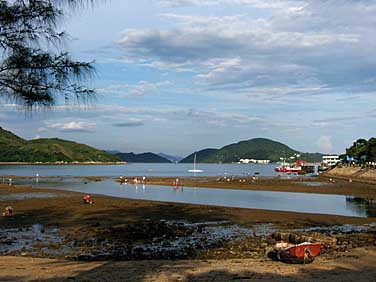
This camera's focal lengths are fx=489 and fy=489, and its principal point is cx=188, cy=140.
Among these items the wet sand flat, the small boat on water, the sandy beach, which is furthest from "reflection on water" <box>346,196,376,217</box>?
the wet sand flat

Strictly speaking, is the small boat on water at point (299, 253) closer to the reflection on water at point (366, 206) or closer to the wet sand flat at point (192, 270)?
the wet sand flat at point (192, 270)

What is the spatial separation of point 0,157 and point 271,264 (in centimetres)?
20216

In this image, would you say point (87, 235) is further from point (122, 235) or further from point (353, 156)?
point (353, 156)

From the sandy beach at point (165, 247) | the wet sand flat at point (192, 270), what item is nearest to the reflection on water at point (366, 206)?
the sandy beach at point (165, 247)

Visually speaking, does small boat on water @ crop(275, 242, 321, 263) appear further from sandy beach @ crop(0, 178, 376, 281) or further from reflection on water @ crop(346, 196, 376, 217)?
reflection on water @ crop(346, 196, 376, 217)

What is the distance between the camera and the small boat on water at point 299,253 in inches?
454

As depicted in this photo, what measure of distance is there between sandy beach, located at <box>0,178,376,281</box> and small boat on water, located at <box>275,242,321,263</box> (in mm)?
230

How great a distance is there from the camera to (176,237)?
1714 centimetres

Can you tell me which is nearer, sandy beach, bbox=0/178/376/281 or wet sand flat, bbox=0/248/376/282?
wet sand flat, bbox=0/248/376/282

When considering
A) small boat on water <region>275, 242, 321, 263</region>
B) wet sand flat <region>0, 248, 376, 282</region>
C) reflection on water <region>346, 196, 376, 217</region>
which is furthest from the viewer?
reflection on water <region>346, 196, 376, 217</region>

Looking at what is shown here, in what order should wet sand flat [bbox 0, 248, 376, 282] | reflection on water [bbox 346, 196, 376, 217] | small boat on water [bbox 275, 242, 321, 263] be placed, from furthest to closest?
reflection on water [bbox 346, 196, 376, 217] < small boat on water [bbox 275, 242, 321, 263] < wet sand flat [bbox 0, 248, 376, 282]

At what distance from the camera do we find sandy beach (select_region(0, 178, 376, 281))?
1013 cm

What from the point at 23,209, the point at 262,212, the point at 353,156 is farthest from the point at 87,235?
the point at 353,156

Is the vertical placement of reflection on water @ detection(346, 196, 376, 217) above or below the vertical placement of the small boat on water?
below
